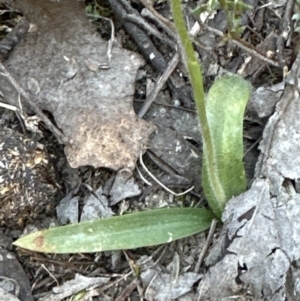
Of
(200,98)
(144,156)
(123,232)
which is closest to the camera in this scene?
(200,98)

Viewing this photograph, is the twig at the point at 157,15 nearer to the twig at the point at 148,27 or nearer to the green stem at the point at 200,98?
the twig at the point at 148,27

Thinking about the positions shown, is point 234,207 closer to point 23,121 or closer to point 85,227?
point 85,227

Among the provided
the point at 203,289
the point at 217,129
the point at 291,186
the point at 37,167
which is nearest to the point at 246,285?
the point at 203,289

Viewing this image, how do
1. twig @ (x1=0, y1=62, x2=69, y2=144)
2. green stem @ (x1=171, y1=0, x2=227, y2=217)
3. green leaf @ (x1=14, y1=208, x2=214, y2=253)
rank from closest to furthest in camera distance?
green stem @ (x1=171, y1=0, x2=227, y2=217) < green leaf @ (x1=14, y1=208, x2=214, y2=253) < twig @ (x1=0, y1=62, x2=69, y2=144)

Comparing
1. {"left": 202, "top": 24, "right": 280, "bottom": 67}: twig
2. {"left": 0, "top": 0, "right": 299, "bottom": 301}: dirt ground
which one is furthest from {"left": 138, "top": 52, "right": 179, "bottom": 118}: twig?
{"left": 202, "top": 24, "right": 280, "bottom": 67}: twig

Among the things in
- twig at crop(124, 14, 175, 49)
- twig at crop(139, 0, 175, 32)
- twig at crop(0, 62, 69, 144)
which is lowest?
twig at crop(0, 62, 69, 144)

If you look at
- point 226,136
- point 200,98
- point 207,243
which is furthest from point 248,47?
point 207,243

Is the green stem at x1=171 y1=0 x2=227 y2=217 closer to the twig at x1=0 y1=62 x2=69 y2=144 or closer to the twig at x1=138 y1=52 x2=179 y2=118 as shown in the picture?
the twig at x1=138 y1=52 x2=179 y2=118

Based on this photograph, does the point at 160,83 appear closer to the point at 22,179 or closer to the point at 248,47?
the point at 248,47
